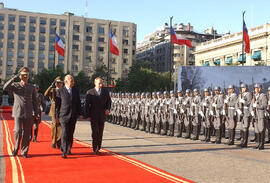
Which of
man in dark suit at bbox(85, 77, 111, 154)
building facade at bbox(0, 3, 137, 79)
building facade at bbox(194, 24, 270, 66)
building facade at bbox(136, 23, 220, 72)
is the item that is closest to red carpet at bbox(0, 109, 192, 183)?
man in dark suit at bbox(85, 77, 111, 154)

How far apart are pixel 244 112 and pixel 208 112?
192cm

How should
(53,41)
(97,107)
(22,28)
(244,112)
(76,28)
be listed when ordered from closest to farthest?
(97,107) < (244,112) < (22,28) < (53,41) < (76,28)

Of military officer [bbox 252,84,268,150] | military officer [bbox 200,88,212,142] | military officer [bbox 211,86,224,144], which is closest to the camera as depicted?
military officer [bbox 252,84,268,150]

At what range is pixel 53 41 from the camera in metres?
92.1

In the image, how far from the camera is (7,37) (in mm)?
87938

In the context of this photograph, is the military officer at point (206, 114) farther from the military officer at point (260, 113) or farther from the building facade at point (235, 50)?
the building facade at point (235, 50)

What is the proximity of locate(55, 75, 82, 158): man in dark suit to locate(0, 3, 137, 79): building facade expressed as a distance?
7825 cm

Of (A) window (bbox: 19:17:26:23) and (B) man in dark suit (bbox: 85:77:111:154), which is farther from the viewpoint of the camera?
(A) window (bbox: 19:17:26:23)

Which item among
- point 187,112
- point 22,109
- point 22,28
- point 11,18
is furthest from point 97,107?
point 22,28

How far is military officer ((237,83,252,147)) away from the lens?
11.9 meters

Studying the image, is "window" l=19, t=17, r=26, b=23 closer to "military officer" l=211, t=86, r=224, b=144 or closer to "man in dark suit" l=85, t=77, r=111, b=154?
"military officer" l=211, t=86, r=224, b=144

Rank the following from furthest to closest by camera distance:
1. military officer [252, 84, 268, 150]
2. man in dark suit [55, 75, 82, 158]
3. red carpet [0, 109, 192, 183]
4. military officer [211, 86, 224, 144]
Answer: military officer [211, 86, 224, 144] → military officer [252, 84, 268, 150] → man in dark suit [55, 75, 82, 158] → red carpet [0, 109, 192, 183]

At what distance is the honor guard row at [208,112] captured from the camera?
11.8 meters

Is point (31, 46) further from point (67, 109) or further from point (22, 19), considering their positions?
point (67, 109)
